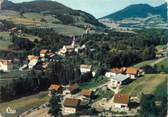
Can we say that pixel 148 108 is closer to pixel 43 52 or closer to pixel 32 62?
pixel 32 62

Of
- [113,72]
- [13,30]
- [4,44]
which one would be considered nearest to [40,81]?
[113,72]

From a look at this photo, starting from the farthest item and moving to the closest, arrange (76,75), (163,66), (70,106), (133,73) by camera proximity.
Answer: (163,66) → (133,73) → (76,75) → (70,106)

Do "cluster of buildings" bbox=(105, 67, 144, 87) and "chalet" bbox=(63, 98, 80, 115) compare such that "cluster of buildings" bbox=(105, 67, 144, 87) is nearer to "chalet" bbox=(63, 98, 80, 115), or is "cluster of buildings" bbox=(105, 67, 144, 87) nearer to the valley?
the valley

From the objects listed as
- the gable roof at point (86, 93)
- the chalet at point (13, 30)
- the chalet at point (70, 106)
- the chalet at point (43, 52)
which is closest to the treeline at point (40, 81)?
the gable roof at point (86, 93)

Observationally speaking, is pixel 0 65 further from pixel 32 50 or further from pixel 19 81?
pixel 32 50

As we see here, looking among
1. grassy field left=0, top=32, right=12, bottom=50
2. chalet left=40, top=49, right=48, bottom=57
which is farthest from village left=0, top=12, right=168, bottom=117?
grassy field left=0, top=32, right=12, bottom=50
